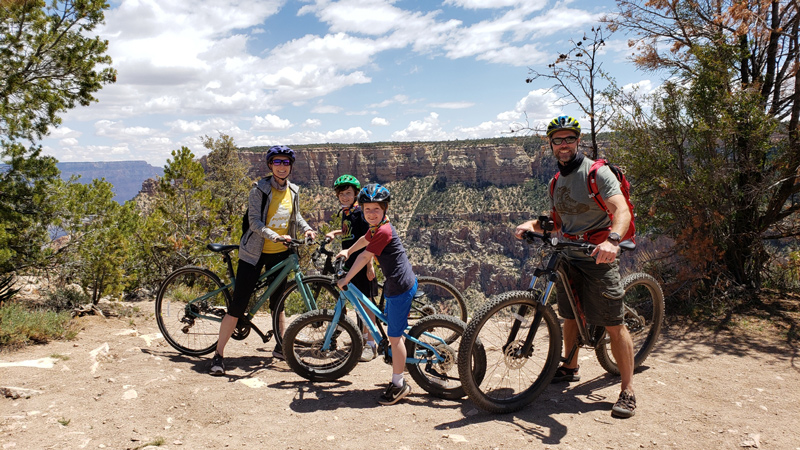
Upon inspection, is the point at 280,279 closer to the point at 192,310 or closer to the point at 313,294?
the point at 313,294

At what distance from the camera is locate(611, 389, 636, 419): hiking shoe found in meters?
3.61

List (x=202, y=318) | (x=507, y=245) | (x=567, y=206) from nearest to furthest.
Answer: (x=567, y=206)
(x=202, y=318)
(x=507, y=245)

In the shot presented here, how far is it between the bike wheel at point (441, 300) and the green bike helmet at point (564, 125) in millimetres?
2151

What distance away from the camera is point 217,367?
180 inches

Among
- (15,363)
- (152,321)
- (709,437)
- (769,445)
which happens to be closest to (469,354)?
(709,437)

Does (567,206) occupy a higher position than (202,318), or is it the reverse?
(567,206)

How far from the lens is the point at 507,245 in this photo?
6700 centimetres

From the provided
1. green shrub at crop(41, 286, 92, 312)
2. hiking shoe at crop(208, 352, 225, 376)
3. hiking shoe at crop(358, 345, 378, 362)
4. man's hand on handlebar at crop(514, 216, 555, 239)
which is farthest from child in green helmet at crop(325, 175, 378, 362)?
green shrub at crop(41, 286, 92, 312)

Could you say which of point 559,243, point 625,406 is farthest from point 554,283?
point 625,406

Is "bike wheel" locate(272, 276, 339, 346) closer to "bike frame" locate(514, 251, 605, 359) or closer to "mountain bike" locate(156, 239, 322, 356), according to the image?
"mountain bike" locate(156, 239, 322, 356)

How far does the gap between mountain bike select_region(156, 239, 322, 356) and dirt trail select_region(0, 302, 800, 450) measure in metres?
0.29

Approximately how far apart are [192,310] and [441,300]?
2.91 meters

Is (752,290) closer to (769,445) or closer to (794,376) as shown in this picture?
(794,376)

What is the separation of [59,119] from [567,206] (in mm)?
6765
